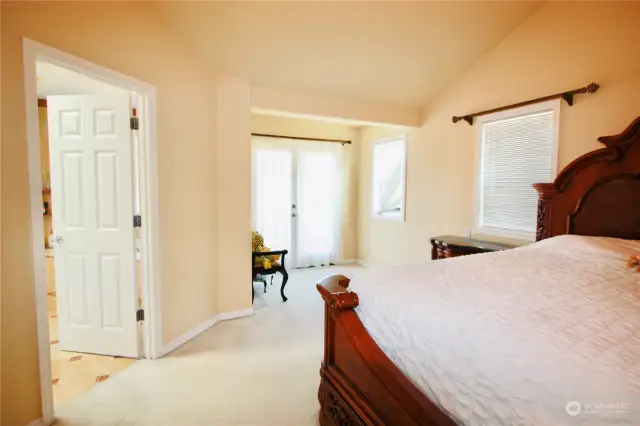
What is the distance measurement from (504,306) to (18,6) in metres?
2.55

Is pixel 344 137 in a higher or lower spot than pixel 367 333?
higher

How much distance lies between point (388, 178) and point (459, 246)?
2.05 meters

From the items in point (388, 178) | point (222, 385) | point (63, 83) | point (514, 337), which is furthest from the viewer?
point (388, 178)

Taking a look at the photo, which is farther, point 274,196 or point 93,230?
point 274,196

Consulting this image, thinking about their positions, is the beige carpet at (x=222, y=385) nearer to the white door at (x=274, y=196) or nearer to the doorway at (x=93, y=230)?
the doorway at (x=93, y=230)

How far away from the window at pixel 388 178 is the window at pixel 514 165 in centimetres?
137

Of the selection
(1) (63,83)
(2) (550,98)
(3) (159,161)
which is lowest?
(3) (159,161)

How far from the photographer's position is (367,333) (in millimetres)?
1518

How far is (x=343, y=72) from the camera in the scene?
135 inches

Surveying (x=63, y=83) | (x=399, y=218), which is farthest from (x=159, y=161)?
(x=399, y=218)

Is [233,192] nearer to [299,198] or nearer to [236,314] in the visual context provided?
[236,314]

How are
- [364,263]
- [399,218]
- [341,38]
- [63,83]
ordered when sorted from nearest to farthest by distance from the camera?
[341,38] → [63,83] → [399,218] → [364,263]

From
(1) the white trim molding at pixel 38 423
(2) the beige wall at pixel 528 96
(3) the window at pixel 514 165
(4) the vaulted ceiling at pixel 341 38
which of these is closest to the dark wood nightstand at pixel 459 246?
(3) the window at pixel 514 165

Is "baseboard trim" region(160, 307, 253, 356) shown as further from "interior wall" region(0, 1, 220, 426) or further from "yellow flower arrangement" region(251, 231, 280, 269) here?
"yellow flower arrangement" region(251, 231, 280, 269)
